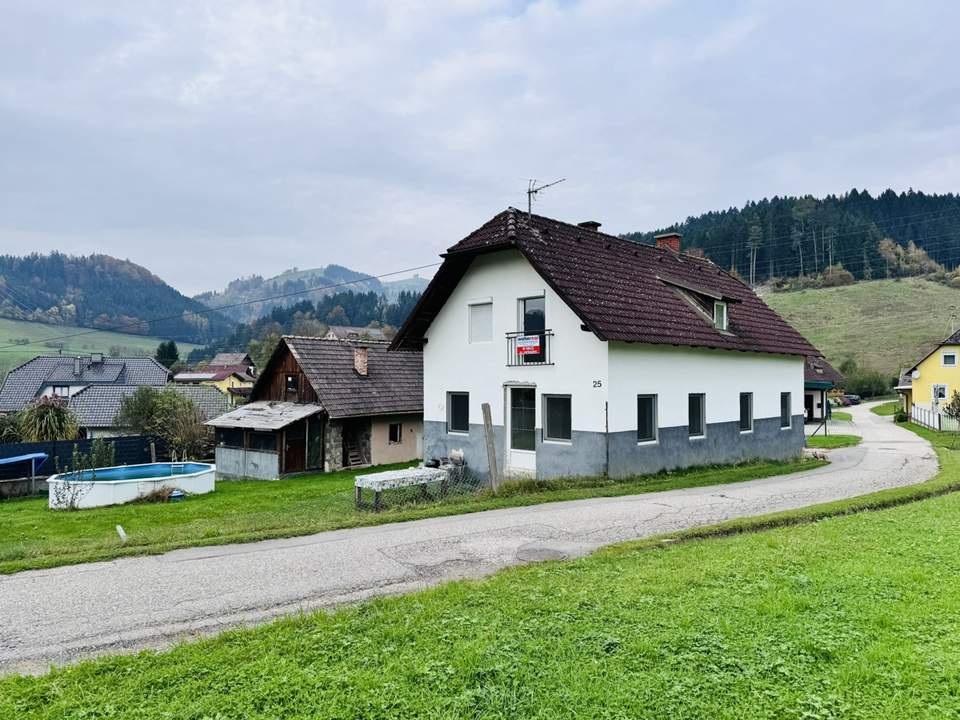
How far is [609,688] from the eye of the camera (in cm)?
432

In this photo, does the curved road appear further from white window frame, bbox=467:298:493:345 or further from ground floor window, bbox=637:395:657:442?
white window frame, bbox=467:298:493:345

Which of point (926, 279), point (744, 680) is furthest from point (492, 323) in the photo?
point (926, 279)

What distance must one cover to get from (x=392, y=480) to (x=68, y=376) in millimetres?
58890

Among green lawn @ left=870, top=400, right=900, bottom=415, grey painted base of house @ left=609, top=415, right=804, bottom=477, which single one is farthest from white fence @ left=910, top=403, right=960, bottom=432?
grey painted base of house @ left=609, top=415, right=804, bottom=477

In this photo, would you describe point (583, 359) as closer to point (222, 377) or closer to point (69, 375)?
point (69, 375)

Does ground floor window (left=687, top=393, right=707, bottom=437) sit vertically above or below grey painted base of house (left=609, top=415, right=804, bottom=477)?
above

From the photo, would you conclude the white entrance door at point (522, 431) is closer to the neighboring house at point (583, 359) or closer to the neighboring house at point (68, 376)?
the neighboring house at point (583, 359)

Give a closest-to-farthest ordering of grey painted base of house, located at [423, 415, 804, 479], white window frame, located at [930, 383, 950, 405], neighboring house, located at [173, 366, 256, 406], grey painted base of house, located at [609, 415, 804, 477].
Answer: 1. grey painted base of house, located at [423, 415, 804, 479]
2. grey painted base of house, located at [609, 415, 804, 477]
3. white window frame, located at [930, 383, 950, 405]
4. neighboring house, located at [173, 366, 256, 406]

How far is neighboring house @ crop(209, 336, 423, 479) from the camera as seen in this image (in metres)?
26.9

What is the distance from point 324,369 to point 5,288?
205 m

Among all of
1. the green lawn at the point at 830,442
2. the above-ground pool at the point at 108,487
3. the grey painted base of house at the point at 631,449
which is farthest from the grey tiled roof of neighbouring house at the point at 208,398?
the green lawn at the point at 830,442

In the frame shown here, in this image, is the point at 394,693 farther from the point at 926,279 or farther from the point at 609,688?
the point at 926,279

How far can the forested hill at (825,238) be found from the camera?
368 ft

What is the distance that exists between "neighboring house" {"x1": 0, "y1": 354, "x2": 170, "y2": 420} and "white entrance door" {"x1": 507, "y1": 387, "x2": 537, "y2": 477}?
46.3 m
